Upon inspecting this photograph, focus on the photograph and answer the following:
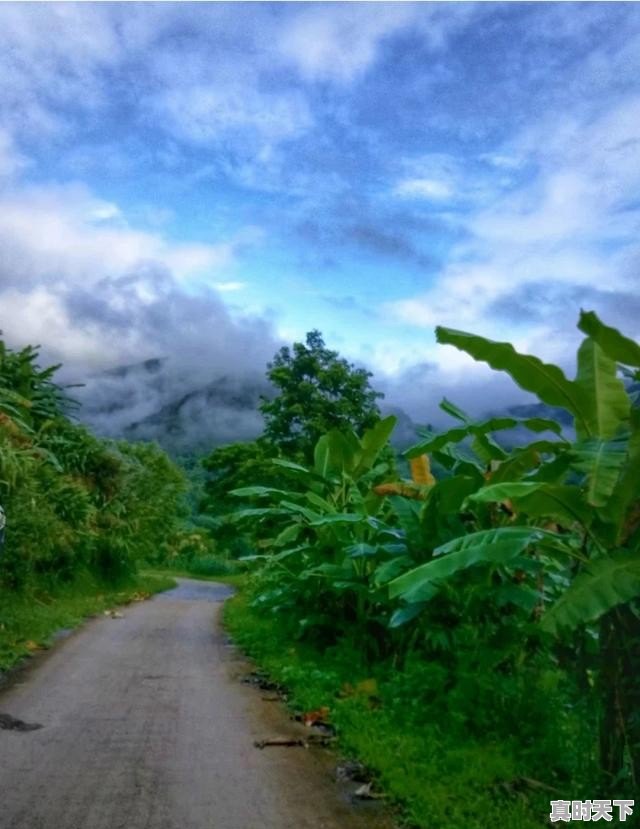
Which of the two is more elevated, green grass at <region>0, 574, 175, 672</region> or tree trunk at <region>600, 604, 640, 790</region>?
tree trunk at <region>600, 604, 640, 790</region>

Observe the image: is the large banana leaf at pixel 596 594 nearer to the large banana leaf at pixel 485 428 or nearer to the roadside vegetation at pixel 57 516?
the large banana leaf at pixel 485 428

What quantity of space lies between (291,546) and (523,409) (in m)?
6.07

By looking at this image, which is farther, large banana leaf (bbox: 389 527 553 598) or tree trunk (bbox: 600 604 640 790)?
large banana leaf (bbox: 389 527 553 598)

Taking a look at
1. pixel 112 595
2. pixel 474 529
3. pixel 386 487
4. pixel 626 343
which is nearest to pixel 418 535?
pixel 474 529

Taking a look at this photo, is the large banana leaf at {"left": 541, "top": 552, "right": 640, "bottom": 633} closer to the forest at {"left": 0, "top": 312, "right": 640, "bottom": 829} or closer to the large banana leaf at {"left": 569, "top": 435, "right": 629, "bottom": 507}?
the forest at {"left": 0, "top": 312, "right": 640, "bottom": 829}

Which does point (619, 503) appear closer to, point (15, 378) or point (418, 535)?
point (418, 535)

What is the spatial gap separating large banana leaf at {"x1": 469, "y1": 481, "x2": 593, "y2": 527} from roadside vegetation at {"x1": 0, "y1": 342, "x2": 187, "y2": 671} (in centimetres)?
718

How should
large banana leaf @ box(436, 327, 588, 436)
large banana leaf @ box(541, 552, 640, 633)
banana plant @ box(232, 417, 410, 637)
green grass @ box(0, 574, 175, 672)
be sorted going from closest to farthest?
large banana leaf @ box(541, 552, 640, 633)
large banana leaf @ box(436, 327, 588, 436)
banana plant @ box(232, 417, 410, 637)
green grass @ box(0, 574, 175, 672)

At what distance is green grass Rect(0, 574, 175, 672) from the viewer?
41.0 feet

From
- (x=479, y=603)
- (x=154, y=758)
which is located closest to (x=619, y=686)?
(x=479, y=603)

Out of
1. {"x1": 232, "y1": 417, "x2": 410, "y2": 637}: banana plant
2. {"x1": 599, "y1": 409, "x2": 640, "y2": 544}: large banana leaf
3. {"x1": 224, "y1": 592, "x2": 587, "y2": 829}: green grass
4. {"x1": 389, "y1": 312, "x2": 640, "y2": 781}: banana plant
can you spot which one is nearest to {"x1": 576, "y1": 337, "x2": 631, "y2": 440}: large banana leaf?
{"x1": 389, "y1": 312, "x2": 640, "y2": 781}: banana plant

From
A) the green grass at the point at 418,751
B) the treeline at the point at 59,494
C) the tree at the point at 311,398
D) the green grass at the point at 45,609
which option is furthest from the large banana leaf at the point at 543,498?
the tree at the point at 311,398

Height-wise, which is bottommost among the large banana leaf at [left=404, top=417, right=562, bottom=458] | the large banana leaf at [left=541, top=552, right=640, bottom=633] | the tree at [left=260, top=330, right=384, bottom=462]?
the large banana leaf at [left=541, top=552, right=640, bottom=633]

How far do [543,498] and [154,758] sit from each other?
3270mm
